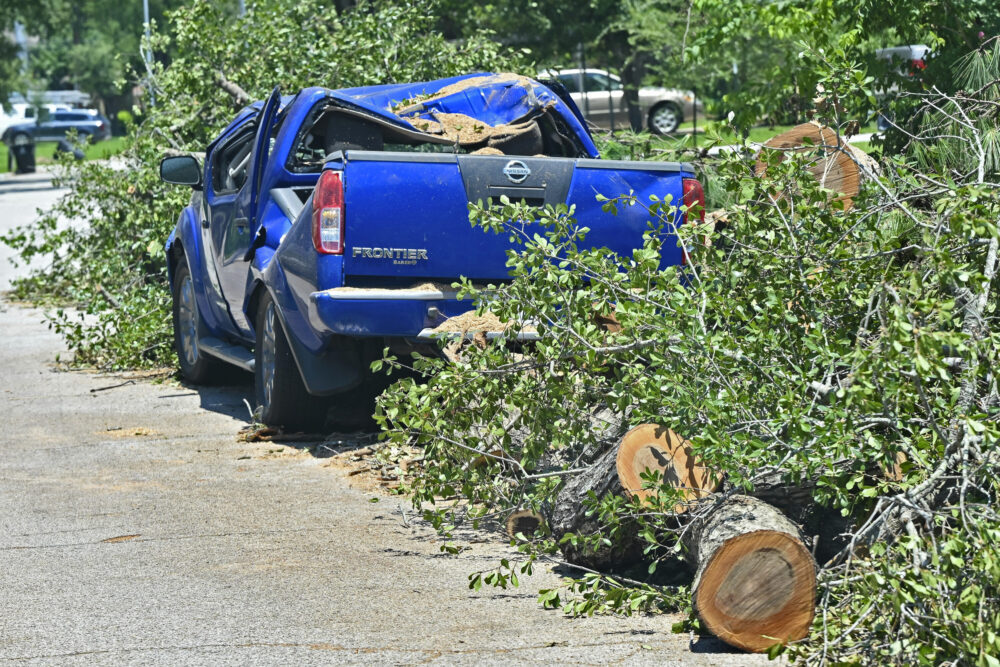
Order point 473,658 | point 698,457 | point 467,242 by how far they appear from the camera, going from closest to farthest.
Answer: point 473,658 < point 698,457 < point 467,242

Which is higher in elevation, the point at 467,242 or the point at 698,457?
the point at 467,242

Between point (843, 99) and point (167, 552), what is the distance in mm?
3397

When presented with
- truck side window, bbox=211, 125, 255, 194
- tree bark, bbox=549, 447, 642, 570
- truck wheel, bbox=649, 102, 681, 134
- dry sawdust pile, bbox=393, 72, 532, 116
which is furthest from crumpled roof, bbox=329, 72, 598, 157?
truck wheel, bbox=649, 102, 681, 134

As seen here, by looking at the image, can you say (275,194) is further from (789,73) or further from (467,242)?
(789,73)

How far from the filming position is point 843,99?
5.91m

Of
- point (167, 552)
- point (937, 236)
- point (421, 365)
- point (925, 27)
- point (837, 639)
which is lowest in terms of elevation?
point (167, 552)

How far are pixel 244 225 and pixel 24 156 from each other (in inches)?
1487

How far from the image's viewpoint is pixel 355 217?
6.75 m

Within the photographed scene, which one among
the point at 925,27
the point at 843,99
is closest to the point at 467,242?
the point at 843,99

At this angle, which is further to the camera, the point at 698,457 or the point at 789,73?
the point at 789,73

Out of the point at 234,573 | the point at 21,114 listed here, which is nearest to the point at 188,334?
the point at 234,573

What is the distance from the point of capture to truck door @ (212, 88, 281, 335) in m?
8.34

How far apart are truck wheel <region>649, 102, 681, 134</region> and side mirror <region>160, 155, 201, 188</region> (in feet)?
88.0

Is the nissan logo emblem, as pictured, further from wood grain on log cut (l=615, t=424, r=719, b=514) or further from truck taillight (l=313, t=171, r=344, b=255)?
wood grain on log cut (l=615, t=424, r=719, b=514)
